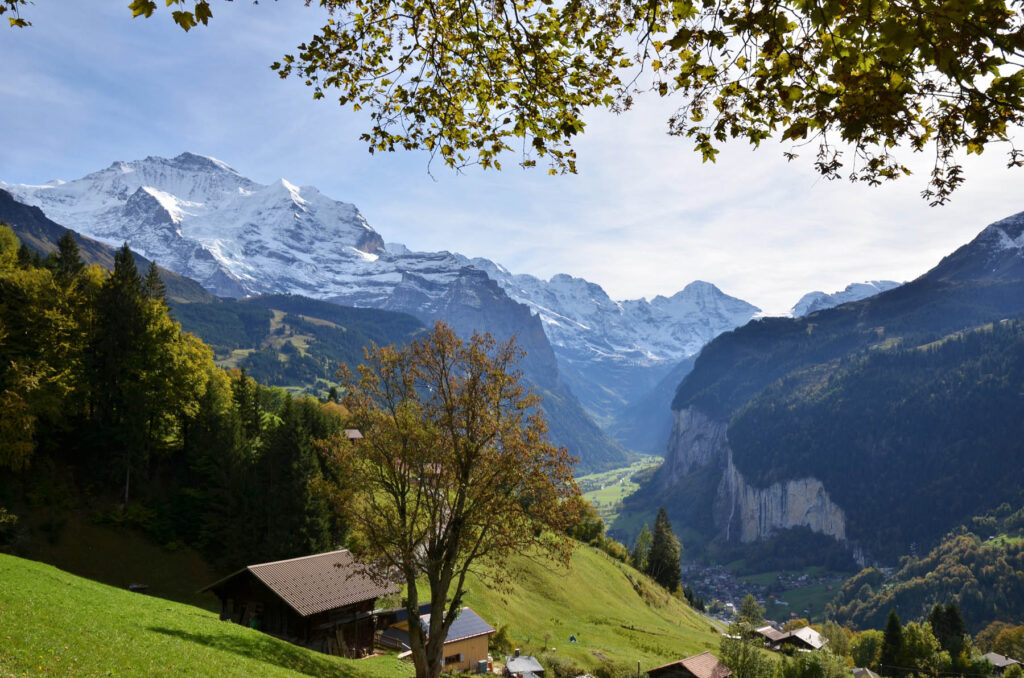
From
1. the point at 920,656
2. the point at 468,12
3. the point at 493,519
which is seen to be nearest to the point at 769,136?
the point at 468,12

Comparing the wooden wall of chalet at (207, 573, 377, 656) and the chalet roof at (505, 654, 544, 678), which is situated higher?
the wooden wall of chalet at (207, 573, 377, 656)

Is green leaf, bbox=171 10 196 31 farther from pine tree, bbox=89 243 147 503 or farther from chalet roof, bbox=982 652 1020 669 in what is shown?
chalet roof, bbox=982 652 1020 669

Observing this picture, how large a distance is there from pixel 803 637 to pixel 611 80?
116 metres

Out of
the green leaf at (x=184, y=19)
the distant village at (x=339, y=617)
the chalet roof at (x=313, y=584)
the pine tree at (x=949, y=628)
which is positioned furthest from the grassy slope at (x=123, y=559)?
the pine tree at (x=949, y=628)

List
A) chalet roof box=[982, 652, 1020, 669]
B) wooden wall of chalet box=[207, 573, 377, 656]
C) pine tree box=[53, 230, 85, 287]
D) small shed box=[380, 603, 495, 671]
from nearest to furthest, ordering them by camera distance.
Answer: wooden wall of chalet box=[207, 573, 377, 656] < small shed box=[380, 603, 495, 671] < pine tree box=[53, 230, 85, 287] < chalet roof box=[982, 652, 1020, 669]

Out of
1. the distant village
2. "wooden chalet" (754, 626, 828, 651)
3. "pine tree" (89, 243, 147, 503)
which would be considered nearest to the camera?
the distant village

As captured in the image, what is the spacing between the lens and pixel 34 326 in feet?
161

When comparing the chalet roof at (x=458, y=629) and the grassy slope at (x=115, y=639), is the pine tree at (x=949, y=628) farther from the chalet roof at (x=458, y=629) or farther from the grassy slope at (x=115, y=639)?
the grassy slope at (x=115, y=639)

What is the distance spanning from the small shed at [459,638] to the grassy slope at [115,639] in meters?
9.88

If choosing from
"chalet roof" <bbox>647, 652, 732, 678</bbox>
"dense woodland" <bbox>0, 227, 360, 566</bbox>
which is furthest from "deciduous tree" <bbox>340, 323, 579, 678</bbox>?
"dense woodland" <bbox>0, 227, 360, 566</bbox>

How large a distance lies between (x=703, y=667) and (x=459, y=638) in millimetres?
18583

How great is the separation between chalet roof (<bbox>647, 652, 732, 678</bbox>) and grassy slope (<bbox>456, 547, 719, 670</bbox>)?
5.66m

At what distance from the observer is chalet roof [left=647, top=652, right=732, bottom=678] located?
4194 cm

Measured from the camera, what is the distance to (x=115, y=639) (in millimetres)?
18172
